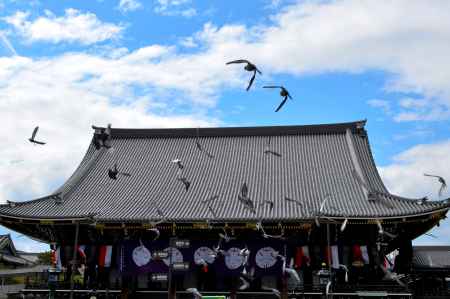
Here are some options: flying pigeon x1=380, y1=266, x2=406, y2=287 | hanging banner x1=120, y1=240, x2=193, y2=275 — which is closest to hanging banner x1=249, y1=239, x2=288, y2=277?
hanging banner x1=120, y1=240, x2=193, y2=275

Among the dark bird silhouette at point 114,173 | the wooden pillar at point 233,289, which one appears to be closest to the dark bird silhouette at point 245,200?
the wooden pillar at point 233,289

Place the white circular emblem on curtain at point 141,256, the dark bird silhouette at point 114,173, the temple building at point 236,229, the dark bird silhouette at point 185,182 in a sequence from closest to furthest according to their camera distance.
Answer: the temple building at point 236,229, the white circular emblem on curtain at point 141,256, the dark bird silhouette at point 114,173, the dark bird silhouette at point 185,182

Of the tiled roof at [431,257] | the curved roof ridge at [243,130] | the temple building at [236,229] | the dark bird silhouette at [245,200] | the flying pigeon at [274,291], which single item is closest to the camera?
the flying pigeon at [274,291]

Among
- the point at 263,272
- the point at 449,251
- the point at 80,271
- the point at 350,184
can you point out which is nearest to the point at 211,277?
the point at 263,272

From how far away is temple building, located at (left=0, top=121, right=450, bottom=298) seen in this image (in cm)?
1961

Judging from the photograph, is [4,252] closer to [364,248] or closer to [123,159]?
[123,159]

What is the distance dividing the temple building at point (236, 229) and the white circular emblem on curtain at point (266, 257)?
0.13 ft

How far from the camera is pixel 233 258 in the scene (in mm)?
20438

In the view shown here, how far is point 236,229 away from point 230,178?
5.17 metres

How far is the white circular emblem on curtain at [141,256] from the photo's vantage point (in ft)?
68.2

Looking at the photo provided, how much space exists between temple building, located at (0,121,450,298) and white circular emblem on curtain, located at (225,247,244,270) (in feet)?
0.13

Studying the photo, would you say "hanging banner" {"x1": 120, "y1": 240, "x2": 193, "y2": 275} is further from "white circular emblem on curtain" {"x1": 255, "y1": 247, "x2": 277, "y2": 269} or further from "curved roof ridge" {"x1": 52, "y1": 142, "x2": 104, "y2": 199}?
"curved roof ridge" {"x1": 52, "y1": 142, "x2": 104, "y2": 199}

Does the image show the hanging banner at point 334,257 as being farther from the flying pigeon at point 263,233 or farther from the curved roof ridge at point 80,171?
the curved roof ridge at point 80,171

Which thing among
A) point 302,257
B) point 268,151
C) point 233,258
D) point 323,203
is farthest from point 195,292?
point 268,151
